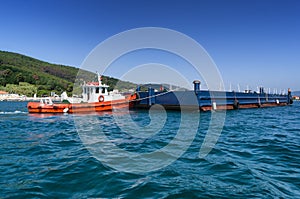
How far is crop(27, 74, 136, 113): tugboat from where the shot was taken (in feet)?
60.1

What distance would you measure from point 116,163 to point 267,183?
304 cm

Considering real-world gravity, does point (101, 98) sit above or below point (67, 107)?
above

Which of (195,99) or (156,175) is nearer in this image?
(156,175)

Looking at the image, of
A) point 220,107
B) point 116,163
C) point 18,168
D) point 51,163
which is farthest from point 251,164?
point 220,107

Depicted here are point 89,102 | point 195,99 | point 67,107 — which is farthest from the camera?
point 89,102

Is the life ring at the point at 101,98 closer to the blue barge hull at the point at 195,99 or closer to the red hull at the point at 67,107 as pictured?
Answer: the red hull at the point at 67,107

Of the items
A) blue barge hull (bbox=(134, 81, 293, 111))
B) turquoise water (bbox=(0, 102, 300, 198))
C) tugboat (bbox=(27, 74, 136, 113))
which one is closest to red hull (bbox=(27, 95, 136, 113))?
tugboat (bbox=(27, 74, 136, 113))

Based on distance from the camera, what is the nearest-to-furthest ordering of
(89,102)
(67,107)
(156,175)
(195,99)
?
(156,175) → (67,107) → (195,99) → (89,102)

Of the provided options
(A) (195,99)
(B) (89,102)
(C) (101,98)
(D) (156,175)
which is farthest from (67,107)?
(D) (156,175)

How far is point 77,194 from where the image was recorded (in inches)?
123

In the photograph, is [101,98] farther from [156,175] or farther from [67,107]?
[156,175]

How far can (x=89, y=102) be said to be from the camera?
20781 millimetres

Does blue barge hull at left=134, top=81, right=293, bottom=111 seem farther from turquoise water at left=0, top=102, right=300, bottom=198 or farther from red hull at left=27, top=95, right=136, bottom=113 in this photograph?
turquoise water at left=0, top=102, right=300, bottom=198

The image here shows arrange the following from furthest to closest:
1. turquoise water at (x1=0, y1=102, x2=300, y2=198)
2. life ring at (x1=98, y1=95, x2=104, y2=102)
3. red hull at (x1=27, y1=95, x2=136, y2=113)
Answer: life ring at (x1=98, y1=95, x2=104, y2=102) → red hull at (x1=27, y1=95, x2=136, y2=113) → turquoise water at (x1=0, y1=102, x2=300, y2=198)
